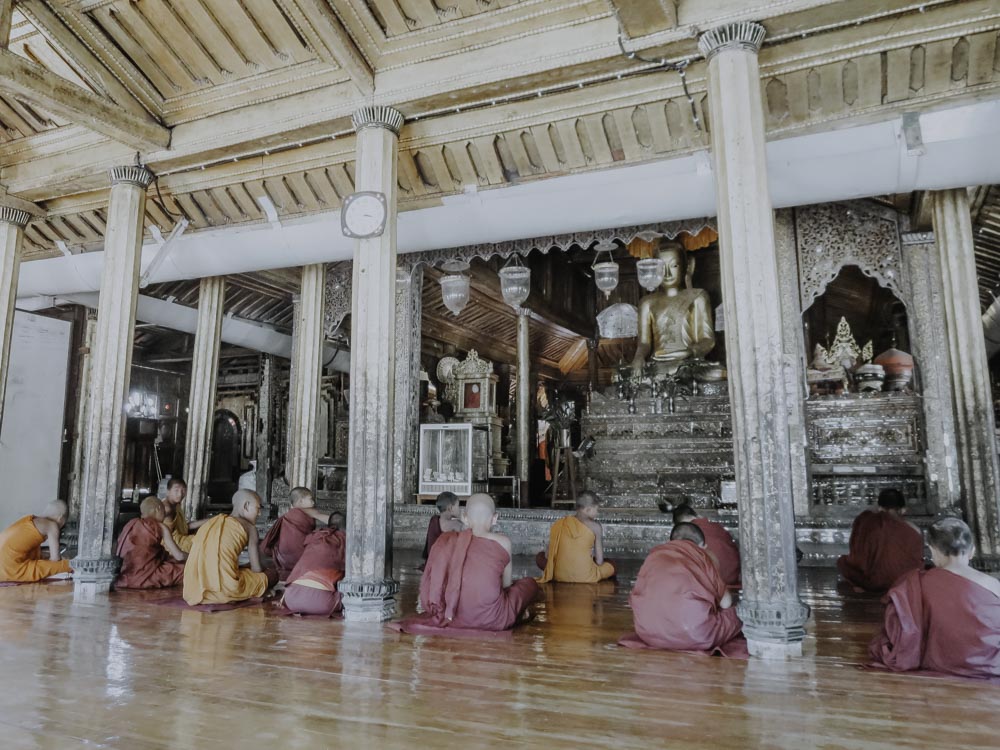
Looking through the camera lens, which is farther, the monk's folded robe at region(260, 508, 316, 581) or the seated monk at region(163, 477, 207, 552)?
the seated monk at region(163, 477, 207, 552)

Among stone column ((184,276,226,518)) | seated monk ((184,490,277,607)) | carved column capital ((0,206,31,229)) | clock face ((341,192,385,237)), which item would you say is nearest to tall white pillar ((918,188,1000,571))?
clock face ((341,192,385,237))

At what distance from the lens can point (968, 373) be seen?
554 cm

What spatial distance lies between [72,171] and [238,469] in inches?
349

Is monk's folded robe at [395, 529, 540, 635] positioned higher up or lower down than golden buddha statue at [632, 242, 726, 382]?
lower down

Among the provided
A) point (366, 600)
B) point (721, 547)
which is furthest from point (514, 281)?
point (366, 600)

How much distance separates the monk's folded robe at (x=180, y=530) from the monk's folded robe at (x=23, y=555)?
973 millimetres

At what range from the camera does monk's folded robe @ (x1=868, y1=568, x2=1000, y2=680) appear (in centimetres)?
274

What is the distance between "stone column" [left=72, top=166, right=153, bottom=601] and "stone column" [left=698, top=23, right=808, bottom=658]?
4571mm

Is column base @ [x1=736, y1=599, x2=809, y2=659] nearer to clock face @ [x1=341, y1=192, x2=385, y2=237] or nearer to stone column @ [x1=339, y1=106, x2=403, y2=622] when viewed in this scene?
stone column @ [x1=339, y1=106, x2=403, y2=622]

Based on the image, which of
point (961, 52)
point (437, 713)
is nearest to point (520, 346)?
point (961, 52)

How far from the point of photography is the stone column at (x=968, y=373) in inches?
209

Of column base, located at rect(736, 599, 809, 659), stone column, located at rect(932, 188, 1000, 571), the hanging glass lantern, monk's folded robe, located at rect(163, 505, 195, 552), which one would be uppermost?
the hanging glass lantern

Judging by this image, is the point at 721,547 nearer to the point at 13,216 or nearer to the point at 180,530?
the point at 180,530

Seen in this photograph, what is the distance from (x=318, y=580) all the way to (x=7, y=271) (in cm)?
464
